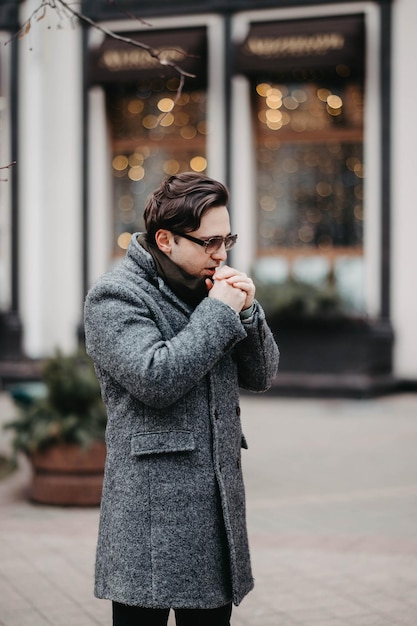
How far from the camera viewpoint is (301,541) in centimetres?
590

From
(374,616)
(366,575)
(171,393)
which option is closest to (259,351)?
→ (171,393)

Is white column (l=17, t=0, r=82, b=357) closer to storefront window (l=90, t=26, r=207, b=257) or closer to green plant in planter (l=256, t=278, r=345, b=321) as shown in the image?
storefront window (l=90, t=26, r=207, b=257)

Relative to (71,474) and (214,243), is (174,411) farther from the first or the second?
(71,474)

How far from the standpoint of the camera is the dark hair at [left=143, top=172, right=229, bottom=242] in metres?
2.73

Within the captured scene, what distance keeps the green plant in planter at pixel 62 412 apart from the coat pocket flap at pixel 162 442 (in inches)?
159

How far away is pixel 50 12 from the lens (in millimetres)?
13547

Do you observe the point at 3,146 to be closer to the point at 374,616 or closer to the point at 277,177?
the point at 277,177

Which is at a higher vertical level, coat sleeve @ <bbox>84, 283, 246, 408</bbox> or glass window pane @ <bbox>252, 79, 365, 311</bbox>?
glass window pane @ <bbox>252, 79, 365, 311</bbox>

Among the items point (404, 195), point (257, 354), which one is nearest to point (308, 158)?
point (404, 195)

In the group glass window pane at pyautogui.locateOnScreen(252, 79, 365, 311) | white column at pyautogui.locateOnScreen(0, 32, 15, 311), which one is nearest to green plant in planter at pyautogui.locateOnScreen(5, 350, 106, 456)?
glass window pane at pyautogui.locateOnScreen(252, 79, 365, 311)

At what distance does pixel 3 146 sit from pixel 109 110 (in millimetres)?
1749

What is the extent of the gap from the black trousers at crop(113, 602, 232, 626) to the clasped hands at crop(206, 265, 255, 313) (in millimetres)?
899

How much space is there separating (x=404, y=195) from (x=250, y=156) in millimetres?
2290

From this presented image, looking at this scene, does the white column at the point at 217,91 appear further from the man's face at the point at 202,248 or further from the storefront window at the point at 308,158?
the man's face at the point at 202,248
